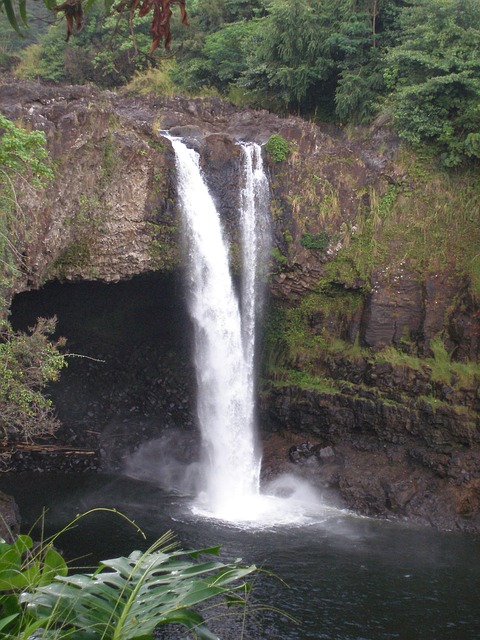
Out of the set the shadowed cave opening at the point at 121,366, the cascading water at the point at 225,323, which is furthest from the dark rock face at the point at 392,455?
the shadowed cave opening at the point at 121,366

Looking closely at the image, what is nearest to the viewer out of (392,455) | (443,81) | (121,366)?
(392,455)

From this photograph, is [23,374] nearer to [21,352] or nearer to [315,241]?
[21,352]

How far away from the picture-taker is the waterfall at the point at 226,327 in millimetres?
14906

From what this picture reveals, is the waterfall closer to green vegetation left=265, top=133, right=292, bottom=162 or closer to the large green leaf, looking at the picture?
green vegetation left=265, top=133, right=292, bottom=162

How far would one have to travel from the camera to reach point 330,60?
1803 cm

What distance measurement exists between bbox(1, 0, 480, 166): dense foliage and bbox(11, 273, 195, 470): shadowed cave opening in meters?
5.90

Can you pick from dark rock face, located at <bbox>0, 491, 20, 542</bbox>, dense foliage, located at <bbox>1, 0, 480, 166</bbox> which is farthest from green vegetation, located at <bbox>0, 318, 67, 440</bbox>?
dense foliage, located at <bbox>1, 0, 480, 166</bbox>

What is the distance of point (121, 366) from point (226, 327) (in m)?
3.31

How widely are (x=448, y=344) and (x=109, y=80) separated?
15380 mm

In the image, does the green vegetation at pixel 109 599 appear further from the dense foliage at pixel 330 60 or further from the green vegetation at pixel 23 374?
the dense foliage at pixel 330 60

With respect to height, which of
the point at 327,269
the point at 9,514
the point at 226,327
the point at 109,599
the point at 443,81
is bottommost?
the point at 9,514

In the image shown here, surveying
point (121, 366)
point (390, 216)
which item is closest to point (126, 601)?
point (390, 216)

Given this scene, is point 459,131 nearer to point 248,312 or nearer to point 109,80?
point 248,312

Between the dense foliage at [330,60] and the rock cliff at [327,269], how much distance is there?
119 cm
